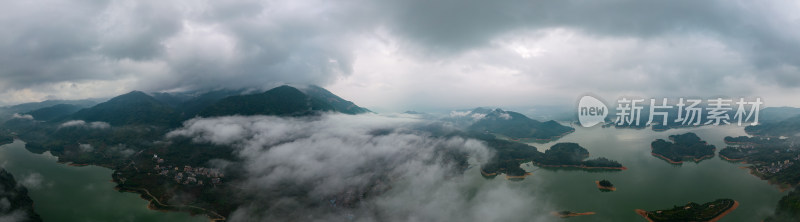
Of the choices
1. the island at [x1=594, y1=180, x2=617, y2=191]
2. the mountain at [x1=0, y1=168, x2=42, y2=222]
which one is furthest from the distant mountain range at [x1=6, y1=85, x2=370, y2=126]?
the island at [x1=594, y1=180, x2=617, y2=191]

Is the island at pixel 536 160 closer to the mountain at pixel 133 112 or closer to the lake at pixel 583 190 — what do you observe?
the lake at pixel 583 190

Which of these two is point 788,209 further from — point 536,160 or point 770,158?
point 536,160

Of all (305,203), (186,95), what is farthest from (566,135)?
(186,95)

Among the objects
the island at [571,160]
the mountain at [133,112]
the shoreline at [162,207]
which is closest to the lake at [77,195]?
the shoreline at [162,207]

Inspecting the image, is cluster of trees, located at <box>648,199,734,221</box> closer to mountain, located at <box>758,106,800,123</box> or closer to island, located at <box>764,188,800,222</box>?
island, located at <box>764,188,800,222</box>

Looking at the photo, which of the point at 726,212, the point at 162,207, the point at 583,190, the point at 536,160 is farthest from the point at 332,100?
the point at 726,212

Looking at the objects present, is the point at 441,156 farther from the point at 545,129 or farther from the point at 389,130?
the point at 545,129
